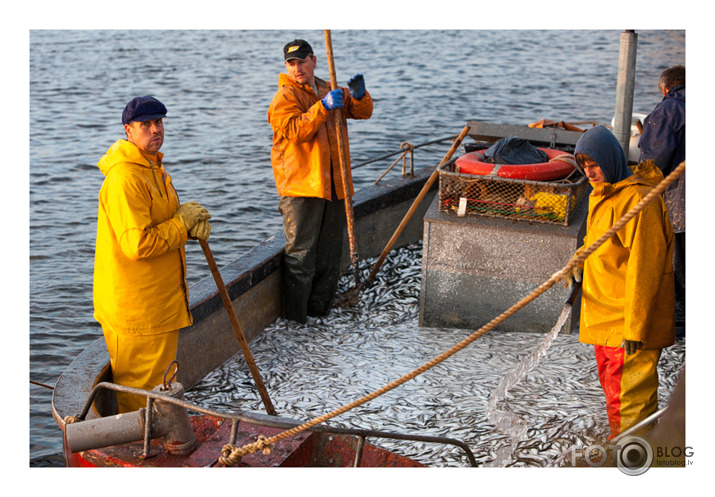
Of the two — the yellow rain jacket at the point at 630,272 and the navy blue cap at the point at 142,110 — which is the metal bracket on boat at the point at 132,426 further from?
the yellow rain jacket at the point at 630,272

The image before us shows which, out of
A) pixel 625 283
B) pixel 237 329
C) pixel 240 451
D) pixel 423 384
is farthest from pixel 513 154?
pixel 240 451

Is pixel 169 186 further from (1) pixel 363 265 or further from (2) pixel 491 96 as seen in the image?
(2) pixel 491 96

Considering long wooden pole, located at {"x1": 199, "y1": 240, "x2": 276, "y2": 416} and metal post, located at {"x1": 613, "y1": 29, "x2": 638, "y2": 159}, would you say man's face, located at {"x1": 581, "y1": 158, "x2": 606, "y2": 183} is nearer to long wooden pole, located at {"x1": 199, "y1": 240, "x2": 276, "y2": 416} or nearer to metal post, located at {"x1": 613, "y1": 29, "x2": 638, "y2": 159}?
long wooden pole, located at {"x1": 199, "y1": 240, "x2": 276, "y2": 416}

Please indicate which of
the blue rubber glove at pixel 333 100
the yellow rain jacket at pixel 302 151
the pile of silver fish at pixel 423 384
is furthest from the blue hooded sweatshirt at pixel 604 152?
the yellow rain jacket at pixel 302 151

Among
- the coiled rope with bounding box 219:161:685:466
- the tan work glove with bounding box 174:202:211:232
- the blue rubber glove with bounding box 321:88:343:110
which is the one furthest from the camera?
the blue rubber glove with bounding box 321:88:343:110

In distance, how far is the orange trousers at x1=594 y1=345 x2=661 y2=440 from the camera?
427cm

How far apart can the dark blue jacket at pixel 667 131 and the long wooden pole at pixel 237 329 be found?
351 centimetres

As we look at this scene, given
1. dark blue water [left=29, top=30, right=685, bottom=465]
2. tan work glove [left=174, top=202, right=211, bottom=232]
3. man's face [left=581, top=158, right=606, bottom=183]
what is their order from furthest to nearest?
dark blue water [left=29, top=30, right=685, bottom=465] → tan work glove [left=174, top=202, right=211, bottom=232] → man's face [left=581, top=158, right=606, bottom=183]

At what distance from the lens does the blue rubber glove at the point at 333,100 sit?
604 cm

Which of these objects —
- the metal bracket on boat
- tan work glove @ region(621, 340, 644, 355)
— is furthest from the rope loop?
tan work glove @ region(621, 340, 644, 355)

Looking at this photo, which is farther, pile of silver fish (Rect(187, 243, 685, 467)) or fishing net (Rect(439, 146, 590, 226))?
fishing net (Rect(439, 146, 590, 226))

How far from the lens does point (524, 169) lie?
243 inches

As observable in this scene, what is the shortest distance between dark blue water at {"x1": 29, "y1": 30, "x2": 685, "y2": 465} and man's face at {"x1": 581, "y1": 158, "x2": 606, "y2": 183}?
426 centimetres

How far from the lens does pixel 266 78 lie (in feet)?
61.8
